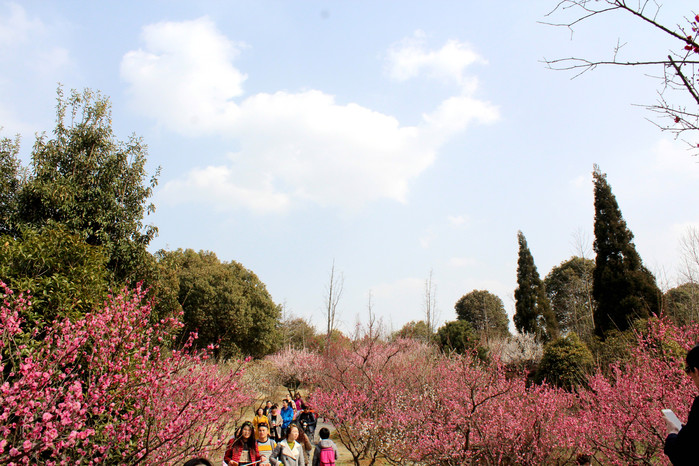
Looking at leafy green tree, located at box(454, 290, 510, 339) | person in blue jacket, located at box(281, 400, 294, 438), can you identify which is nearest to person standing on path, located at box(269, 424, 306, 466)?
person in blue jacket, located at box(281, 400, 294, 438)

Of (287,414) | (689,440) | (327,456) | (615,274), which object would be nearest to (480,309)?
(615,274)

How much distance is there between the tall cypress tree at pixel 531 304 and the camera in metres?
27.1

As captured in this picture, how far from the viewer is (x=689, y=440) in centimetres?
206

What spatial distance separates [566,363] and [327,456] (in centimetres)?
1060

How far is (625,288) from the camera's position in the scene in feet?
65.0

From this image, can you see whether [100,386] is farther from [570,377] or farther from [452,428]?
[570,377]

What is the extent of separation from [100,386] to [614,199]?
79.4 feet

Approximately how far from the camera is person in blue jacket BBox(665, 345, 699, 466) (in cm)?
204

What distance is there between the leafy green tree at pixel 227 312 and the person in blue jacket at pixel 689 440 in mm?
25025

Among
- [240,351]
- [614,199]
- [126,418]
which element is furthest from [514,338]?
[126,418]

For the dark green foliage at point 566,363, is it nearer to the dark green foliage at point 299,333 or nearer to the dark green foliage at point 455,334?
the dark green foliage at point 455,334

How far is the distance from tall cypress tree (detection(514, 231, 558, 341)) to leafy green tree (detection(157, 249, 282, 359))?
53.6 ft

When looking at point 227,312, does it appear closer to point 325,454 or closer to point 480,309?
point 325,454

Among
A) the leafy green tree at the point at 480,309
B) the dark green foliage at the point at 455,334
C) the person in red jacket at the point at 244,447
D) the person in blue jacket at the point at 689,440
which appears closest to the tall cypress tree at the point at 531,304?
the dark green foliage at the point at 455,334
